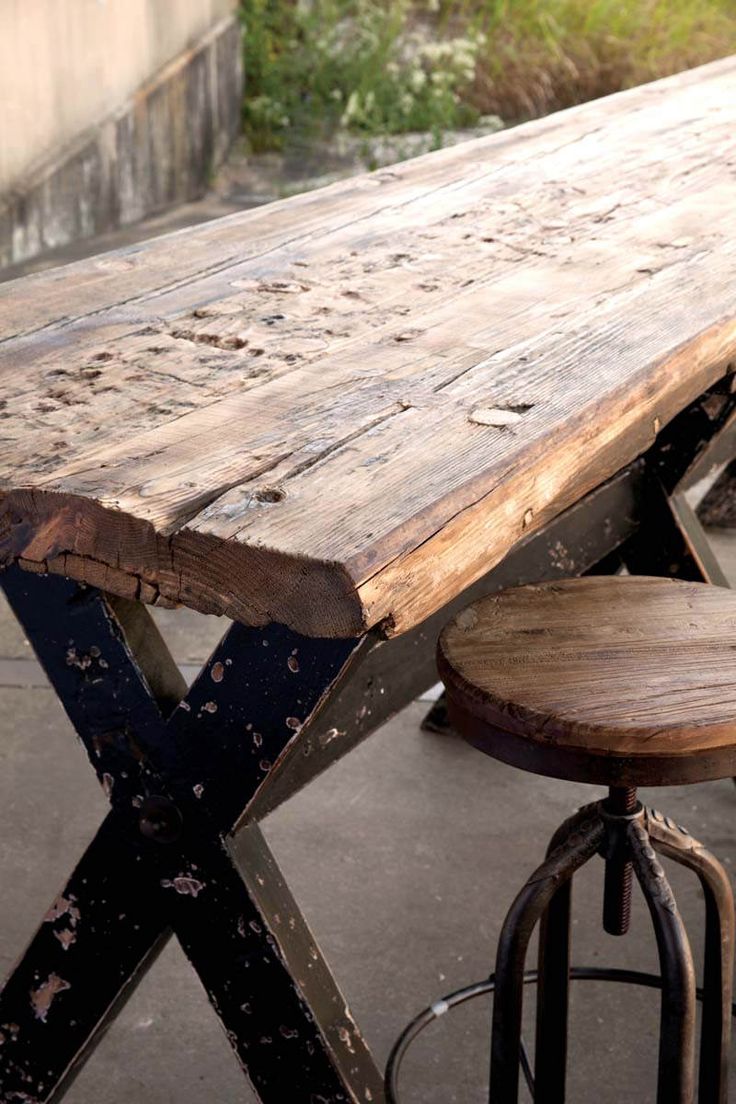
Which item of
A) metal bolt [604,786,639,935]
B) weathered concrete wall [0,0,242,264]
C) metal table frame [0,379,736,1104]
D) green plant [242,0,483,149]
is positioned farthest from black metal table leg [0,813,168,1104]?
green plant [242,0,483,149]

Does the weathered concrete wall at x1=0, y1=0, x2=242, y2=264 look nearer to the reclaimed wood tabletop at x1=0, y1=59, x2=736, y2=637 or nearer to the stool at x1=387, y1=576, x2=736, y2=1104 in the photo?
the reclaimed wood tabletop at x1=0, y1=59, x2=736, y2=637

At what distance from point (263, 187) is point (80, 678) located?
6553 millimetres

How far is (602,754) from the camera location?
1368 millimetres

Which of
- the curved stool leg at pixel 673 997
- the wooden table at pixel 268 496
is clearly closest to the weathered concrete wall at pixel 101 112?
the wooden table at pixel 268 496

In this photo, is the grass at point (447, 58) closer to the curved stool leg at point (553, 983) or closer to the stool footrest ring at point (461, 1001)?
the stool footrest ring at point (461, 1001)

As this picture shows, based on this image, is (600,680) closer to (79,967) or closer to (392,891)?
(79,967)

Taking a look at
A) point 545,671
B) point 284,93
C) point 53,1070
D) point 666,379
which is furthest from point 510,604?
point 284,93

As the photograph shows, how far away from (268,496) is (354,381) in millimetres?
324

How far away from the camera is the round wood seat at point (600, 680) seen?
137 centimetres

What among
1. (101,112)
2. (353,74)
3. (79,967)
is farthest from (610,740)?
(353,74)

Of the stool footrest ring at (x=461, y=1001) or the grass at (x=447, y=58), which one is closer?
the stool footrest ring at (x=461, y=1001)

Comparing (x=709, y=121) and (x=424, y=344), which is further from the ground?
(x=709, y=121)

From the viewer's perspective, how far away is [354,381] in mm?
1485

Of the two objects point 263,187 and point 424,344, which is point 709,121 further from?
point 263,187
